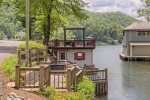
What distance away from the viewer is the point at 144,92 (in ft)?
136

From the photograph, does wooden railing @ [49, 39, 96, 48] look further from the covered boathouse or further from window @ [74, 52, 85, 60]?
the covered boathouse

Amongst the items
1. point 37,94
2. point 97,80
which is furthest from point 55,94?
point 97,80

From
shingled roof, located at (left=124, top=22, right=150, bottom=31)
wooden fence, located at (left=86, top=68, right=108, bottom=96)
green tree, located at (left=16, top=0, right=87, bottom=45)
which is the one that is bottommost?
wooden fence, located at (left=86, top=68, right=108, bottom=96)

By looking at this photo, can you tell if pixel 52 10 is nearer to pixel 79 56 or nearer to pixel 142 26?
pixel 79 56

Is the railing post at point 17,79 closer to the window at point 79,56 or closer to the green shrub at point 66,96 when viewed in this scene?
the green shrub at point 66,96

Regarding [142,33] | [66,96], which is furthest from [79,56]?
[142,33]

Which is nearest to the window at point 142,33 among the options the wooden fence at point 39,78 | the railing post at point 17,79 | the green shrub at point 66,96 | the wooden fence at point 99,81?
the wooden fence at point 99,81

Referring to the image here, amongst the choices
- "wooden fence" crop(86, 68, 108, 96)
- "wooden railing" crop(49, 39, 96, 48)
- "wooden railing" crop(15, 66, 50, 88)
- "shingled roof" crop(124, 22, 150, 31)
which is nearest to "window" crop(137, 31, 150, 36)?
"shingled roof" crop(124, 22, 150, 31)

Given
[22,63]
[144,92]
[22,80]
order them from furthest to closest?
[144,92] < [22,63] < [22,80]

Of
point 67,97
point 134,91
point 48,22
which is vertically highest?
point 48,22

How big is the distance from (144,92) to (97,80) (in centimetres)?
670

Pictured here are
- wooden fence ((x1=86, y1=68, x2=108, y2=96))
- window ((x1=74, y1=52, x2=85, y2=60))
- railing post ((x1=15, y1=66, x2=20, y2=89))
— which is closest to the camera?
railing post ((x1=15, y1=66, x2=20, y2=89))

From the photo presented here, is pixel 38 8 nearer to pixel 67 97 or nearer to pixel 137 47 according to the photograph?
pixel 67 97

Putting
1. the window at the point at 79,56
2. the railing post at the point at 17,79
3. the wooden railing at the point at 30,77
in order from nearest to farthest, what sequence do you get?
the wooden railing at the point at 30,77, the railing post at the point at 17,79, the window at the point at 79,56
